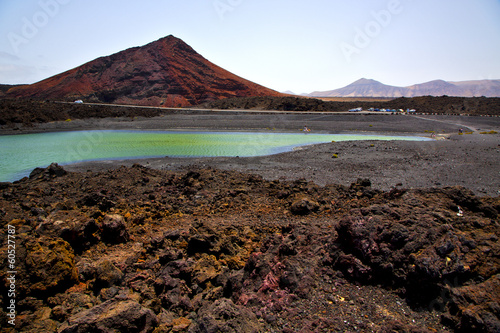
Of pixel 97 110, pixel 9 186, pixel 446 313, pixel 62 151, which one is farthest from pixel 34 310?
pixel 97 110

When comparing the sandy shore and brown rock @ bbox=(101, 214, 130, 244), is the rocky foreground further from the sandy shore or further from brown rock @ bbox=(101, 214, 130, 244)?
the sandy shore

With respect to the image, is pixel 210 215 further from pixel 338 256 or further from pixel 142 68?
pixel 142 68

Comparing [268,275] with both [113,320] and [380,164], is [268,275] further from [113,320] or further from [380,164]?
[380,164]

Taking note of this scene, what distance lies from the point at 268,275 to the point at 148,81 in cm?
7205

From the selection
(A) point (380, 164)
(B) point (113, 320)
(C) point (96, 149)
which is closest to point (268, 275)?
(B) point (113, 320)

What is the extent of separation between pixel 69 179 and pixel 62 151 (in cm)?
1048

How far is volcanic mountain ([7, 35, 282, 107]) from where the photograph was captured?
213 ft

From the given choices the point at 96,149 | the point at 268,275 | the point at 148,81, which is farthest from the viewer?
the point at 148,81

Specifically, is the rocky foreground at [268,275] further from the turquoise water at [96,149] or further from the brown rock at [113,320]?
the turquoise water at [96,149]

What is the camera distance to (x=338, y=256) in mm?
3783

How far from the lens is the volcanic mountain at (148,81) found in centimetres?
6494

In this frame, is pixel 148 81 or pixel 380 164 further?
pixel 148 81

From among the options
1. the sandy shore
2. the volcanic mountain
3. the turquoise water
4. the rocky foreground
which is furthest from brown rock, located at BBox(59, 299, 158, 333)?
the volcanic mountain

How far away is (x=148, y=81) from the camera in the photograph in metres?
67.6
